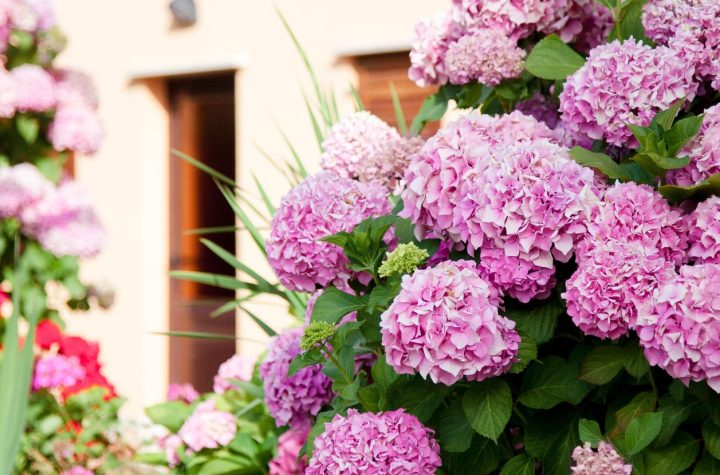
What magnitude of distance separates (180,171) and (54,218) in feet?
8.76

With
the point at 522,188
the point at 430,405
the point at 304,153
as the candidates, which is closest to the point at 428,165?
the point at 522,188

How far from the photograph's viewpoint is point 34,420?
3.48 m

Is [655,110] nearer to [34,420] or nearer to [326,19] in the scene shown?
[34,420]

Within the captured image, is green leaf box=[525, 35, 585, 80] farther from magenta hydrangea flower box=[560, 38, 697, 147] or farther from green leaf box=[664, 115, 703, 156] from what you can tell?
green leaf box=[664, 115, 703, 156]

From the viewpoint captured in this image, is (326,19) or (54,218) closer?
(54,218)

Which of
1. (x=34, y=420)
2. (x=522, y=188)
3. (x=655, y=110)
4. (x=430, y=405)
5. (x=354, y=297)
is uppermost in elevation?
(x=655, y=110)

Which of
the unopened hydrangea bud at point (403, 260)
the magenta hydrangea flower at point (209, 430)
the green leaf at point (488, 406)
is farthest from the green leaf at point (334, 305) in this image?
the magenta hydrangea flower at point (209, 430)

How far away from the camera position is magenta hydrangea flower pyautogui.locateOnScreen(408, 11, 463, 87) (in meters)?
1.81

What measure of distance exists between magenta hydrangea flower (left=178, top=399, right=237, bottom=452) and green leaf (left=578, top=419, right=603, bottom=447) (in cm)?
122

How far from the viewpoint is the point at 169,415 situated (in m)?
2.55

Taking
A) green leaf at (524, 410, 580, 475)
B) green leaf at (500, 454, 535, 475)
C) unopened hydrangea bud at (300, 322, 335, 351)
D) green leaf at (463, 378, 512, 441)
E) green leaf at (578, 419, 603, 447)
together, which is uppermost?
unopened hydrangea bud at (300, 322, 335, 351)

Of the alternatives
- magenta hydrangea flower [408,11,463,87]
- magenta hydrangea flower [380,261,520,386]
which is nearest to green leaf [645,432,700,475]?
magenta hydrangea flower [380,261,520,386]

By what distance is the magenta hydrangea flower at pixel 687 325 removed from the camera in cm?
111

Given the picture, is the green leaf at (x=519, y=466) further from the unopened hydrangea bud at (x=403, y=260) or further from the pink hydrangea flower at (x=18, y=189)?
the pink hydrangea flower at (x=18, y=189)
